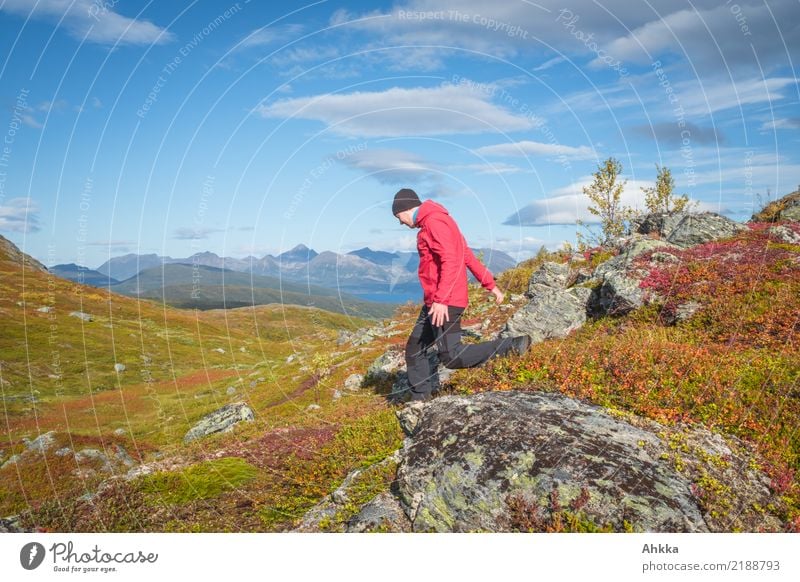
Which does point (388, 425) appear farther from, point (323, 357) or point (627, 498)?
point (323, 357)

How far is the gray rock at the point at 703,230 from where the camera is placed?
2283 cm

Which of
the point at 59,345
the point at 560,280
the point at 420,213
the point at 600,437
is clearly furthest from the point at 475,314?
the point at 59,345

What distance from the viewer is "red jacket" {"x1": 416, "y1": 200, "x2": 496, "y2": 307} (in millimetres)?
9125

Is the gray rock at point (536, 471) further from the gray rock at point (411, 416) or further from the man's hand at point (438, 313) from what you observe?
the man's hand at point (438, 313)

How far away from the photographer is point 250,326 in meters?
166

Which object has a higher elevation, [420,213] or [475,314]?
[420,213]

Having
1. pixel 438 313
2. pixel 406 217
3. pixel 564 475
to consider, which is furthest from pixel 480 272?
pixel 564 475

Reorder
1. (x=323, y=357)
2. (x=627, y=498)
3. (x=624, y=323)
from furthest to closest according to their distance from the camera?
(x=323, y=357), (x=624, y=323), (x=627, y=498)

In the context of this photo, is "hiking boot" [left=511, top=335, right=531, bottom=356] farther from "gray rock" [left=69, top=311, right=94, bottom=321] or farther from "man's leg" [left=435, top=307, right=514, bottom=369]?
"gray rock" [left=69, top=311, right=94, bottom=321]

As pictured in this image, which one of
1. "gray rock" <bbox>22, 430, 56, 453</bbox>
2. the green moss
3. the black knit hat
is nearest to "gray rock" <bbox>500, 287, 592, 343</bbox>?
the black knit hat

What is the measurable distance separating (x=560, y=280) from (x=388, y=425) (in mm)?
18560

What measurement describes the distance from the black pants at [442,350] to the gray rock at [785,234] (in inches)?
670

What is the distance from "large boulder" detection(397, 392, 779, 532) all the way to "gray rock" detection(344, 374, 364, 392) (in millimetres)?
14378

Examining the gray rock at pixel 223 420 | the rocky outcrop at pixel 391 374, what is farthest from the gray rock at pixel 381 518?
the gray rock at pixel 223 420
